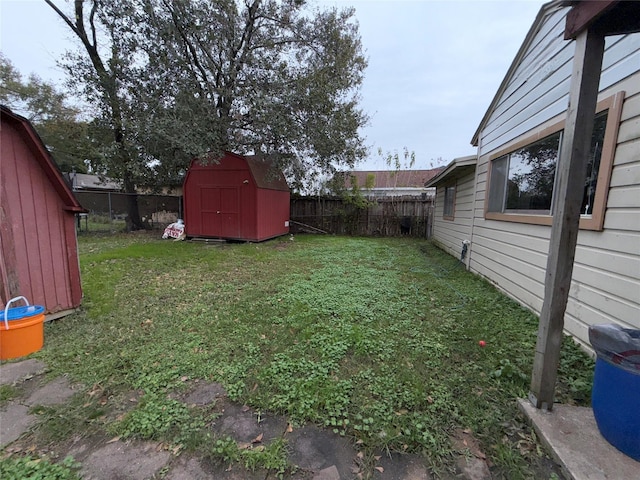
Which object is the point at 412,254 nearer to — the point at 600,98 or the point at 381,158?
the point at 600,98

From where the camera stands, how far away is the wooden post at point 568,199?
61.6 inches

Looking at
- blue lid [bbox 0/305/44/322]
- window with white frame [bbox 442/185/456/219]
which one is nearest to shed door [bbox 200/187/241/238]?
window with white frame [bbox 442/185/456/219]

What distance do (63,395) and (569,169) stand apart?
3696 millimetres

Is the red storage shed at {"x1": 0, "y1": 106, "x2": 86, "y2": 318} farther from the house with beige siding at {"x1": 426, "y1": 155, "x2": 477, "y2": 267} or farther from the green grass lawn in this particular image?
the house with beige siding at {"x1": 426, "y1": 155, "x2": 477, "y2": 267}

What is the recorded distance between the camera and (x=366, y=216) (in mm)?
12008

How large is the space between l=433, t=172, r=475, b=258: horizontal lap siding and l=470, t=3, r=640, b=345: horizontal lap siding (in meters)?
0.85

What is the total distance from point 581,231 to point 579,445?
1.91m

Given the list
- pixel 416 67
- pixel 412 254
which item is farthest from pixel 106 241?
pixel 416 67

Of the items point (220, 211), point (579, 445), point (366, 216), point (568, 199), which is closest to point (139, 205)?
point (220, 211)

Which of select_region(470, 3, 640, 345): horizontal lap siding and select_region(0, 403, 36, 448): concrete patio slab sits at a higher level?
select_region(470, 3, 640, 345): horizontal lap siding

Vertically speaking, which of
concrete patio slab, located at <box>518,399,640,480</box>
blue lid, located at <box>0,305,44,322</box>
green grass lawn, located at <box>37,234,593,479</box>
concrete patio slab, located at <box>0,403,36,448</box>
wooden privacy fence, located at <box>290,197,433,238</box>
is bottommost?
concrete patio slab, located at <box>0,403,36,448</box>

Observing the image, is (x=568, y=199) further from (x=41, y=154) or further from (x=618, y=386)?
(x=41, y=154)

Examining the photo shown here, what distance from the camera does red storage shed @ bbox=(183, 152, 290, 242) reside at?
28.7 feet

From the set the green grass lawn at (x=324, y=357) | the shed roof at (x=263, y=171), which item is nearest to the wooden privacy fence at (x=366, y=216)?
the shed roof at (x=263, y=171)
